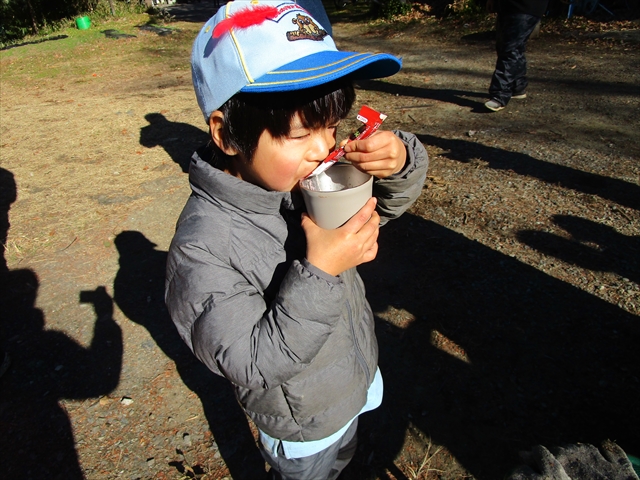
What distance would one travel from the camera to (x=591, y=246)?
3500 millimetres

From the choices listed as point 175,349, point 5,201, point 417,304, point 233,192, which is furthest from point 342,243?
point 5,201

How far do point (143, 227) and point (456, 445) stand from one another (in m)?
3.43

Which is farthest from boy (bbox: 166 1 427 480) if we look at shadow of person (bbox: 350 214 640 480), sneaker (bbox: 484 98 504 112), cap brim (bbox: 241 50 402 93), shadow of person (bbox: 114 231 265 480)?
sneaker (bbox: 484 98 504 112)

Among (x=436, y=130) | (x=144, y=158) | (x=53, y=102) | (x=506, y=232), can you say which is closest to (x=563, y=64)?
(x=436, y=130)

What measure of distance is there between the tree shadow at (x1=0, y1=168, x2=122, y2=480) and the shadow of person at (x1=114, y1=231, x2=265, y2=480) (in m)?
0.20

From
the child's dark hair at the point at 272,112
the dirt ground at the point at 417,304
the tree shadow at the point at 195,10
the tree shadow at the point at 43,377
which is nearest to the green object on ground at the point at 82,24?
the tree shadow at the point at 195,10

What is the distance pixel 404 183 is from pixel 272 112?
1.78ft

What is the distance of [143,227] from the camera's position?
4.36 m

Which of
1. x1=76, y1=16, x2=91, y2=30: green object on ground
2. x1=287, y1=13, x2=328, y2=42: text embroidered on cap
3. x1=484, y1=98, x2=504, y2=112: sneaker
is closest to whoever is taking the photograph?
x1=287, y1=13, x2=328, y2=42: text embroidered on cap

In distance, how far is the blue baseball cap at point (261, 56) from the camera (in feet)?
4.03

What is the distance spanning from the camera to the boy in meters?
1.21

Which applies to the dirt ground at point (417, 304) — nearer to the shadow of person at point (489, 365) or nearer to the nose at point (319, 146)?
the shadow of person at point (489, 365)

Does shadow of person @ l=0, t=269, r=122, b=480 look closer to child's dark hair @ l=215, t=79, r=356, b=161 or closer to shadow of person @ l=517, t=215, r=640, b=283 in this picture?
child's dark hair @ l=215, t=79, r=356, b=161

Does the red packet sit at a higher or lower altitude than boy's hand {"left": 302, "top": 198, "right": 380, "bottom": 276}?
higher
